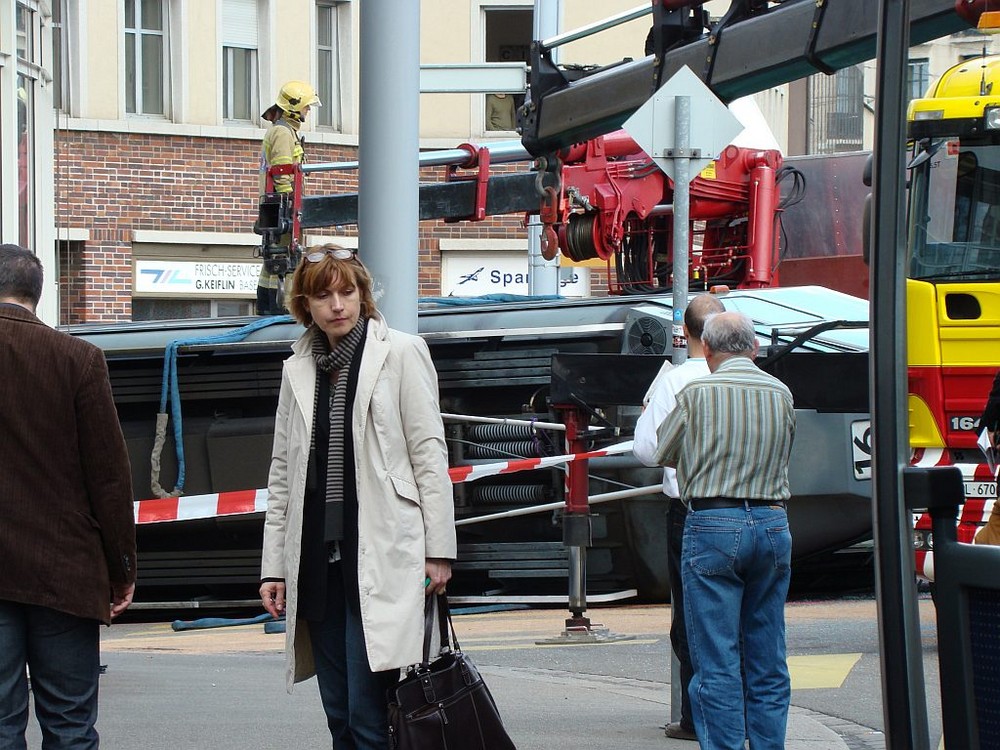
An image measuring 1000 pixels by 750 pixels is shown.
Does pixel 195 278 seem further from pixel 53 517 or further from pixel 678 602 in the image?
pixel 53 517

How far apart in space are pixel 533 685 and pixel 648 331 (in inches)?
165

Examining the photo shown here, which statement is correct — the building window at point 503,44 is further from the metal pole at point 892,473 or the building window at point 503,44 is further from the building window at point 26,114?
the metal pole at point 892,473

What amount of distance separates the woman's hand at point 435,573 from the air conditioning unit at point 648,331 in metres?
7.46

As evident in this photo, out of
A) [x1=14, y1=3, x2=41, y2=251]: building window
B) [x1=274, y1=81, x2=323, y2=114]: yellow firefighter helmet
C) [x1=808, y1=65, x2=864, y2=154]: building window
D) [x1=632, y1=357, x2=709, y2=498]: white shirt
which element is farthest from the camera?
[x1=808, y1=65, x2=864, y2=154]: building window

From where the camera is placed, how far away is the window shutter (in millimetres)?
28062

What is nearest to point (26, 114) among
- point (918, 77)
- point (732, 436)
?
point (732, 436)

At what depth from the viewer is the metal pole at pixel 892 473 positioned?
10.3ft

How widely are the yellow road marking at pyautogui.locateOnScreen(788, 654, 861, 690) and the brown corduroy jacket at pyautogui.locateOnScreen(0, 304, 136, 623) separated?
15.0 feet

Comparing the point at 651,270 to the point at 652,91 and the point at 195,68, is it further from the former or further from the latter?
the point at 195,68

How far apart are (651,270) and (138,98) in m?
13.5

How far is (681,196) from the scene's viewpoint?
298 inches

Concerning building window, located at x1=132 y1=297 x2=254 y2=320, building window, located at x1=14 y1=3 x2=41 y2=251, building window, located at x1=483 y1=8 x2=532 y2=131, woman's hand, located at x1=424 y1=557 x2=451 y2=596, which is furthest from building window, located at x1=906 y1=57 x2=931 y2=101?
building window, located at x1=483 y1=8 x2=532 y2=131

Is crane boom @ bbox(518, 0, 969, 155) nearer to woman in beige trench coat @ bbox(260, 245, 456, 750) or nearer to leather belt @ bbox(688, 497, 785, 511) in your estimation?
leather belt @ bbox(688, 497, 785, 511)

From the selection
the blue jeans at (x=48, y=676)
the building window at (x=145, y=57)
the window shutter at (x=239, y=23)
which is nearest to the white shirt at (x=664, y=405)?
the blue jeans at (x=48, y=676)
